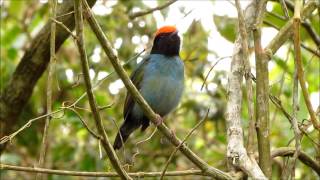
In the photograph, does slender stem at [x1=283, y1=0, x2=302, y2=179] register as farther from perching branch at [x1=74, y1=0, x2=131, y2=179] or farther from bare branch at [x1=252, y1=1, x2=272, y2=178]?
perching branch at [x1=74, y1=0, x2=131, y2=179]

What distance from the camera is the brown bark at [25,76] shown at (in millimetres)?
4191

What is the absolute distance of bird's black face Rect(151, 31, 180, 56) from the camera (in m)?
4.92

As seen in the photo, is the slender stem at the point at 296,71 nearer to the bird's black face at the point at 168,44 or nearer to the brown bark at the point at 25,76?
the brown bark at the point at 25,76

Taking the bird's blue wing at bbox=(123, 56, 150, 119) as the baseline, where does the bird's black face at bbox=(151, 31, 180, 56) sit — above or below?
above

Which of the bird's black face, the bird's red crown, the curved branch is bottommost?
the curved branch

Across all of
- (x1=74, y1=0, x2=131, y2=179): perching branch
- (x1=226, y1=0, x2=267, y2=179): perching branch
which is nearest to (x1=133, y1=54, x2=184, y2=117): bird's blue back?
(x1=226, y1=0, x2=267, y2=179): perching branch

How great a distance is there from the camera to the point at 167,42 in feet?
16.1

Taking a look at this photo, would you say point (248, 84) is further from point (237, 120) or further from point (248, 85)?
point (237, 120)

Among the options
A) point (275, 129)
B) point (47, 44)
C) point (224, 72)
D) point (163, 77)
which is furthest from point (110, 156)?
point (275, 129)

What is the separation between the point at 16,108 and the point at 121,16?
62.8 inches

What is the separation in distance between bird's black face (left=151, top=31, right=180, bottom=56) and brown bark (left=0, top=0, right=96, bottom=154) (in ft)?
3.23

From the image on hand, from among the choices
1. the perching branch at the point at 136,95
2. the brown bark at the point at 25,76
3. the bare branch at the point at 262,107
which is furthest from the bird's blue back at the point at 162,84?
the bare branch at the point at 262,107

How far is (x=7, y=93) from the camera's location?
4383 millimetres

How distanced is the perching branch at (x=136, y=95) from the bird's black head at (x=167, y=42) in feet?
6.23
